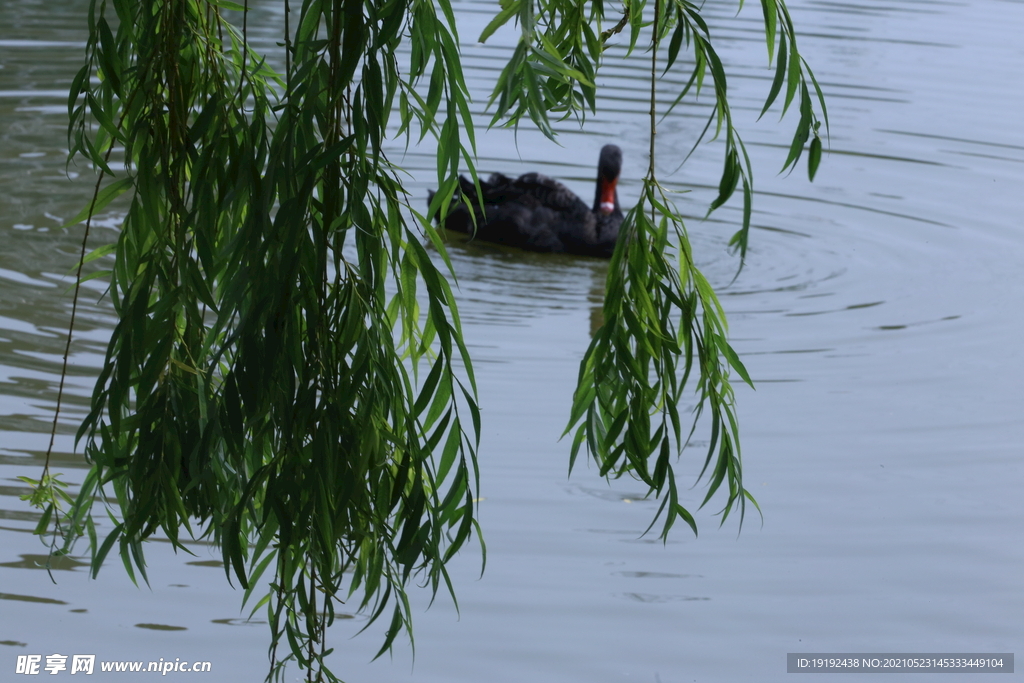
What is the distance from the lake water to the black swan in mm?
127

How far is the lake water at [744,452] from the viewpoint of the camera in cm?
298

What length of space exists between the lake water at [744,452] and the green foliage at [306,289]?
864 millimetres

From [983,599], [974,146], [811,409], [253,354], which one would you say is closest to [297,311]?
[253,354]

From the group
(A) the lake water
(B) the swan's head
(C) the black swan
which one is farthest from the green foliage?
(B) the swan's head

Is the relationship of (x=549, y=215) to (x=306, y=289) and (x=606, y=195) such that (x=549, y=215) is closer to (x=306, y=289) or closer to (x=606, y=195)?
(x=606, y=195)

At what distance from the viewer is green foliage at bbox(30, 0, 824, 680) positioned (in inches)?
56.5

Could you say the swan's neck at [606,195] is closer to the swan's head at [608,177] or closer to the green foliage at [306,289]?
the swan's head at [608,177]

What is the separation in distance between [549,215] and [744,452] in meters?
2.29

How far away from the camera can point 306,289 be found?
1453 millimetres

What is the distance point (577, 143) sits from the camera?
7.79 metres

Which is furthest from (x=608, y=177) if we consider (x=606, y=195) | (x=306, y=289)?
(x=306, y=289)

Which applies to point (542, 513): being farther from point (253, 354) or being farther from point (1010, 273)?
point (1010, 273)

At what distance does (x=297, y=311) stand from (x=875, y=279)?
4427 millimetres

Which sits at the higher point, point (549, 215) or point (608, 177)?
point (608, 177)
